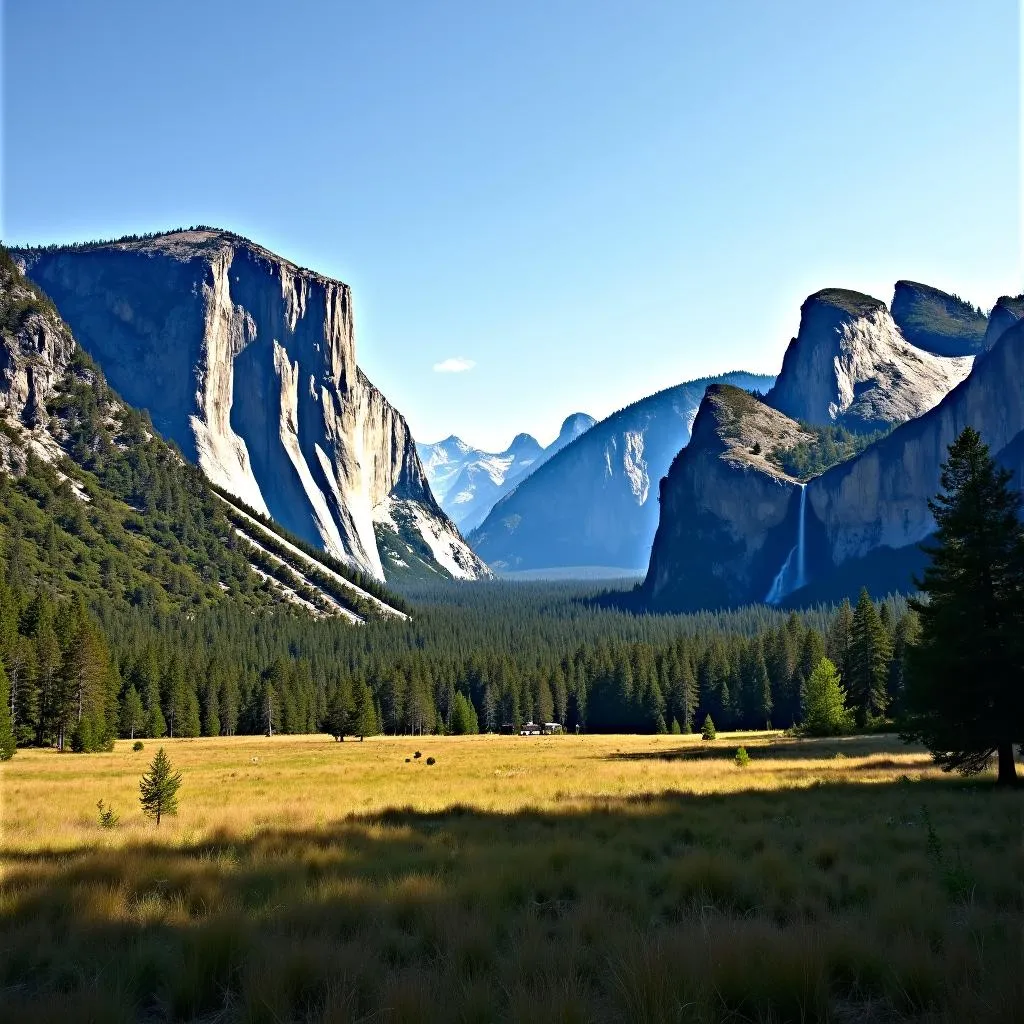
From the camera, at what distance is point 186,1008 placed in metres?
6.58

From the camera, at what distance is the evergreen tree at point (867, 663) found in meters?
66.8

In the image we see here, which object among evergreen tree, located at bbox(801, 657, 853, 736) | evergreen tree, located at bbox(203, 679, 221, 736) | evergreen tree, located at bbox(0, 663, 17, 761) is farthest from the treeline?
evergreen tree, located at bbox(0, 663, 17, 761)

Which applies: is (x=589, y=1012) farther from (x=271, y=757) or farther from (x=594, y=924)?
(x=271, y=757)

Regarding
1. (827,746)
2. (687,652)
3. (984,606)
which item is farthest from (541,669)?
(984,606)

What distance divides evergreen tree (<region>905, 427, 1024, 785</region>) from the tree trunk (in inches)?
1.1

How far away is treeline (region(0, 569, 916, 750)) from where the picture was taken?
6744 centimetres

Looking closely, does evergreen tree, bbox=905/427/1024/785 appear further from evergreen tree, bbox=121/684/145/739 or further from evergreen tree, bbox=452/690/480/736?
evergreen tree, bbox=452/690/480/736

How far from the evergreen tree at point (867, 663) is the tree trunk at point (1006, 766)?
150ft

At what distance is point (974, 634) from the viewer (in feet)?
73.7

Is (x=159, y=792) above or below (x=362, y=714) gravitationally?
above

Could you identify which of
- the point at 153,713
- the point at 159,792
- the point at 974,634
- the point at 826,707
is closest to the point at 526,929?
the point at 159,792

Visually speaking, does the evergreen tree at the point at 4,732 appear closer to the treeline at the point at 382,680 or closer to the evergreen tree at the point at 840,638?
the treeline at the point at 382,680

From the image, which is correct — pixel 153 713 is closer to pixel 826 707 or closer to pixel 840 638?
pixel 826 707

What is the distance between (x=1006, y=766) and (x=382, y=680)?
94550 mm
